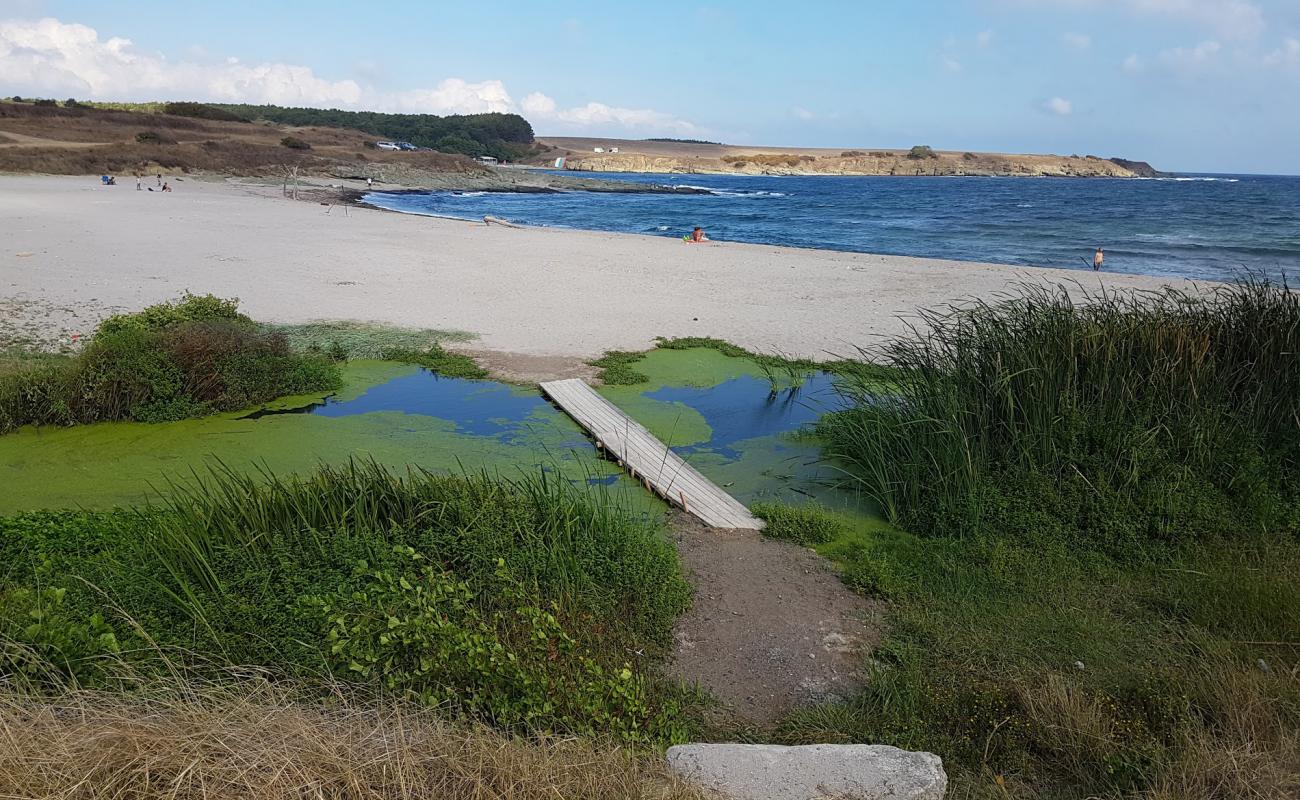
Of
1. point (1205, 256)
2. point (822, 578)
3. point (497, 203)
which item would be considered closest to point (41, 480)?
point (822, 578)

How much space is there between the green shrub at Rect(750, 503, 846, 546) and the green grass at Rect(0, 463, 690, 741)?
3.20 feet

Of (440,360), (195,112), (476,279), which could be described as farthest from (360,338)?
(195,112)

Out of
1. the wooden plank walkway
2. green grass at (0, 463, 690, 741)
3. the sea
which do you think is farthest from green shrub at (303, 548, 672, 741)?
the sea

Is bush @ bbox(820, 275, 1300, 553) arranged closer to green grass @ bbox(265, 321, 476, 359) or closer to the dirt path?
the dirt path

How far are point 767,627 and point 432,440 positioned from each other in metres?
3.91

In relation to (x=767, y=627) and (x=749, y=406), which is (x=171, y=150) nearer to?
(x=749, y=406)

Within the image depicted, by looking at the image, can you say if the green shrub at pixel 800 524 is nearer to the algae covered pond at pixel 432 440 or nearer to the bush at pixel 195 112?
the algae covered pond at pixel 432 440

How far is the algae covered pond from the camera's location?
6.50m

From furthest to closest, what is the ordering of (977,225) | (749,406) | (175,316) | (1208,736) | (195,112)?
(195,112) → (977,225) → (175,316) → (749,406) → (1208,736)

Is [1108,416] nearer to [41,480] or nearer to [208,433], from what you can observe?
[208,433]

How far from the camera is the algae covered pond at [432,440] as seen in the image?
6504 millimetres

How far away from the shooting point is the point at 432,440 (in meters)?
7.46

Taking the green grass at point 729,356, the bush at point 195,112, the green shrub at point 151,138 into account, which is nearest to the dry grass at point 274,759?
the green grass at point 729,356

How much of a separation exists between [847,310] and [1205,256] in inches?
730
